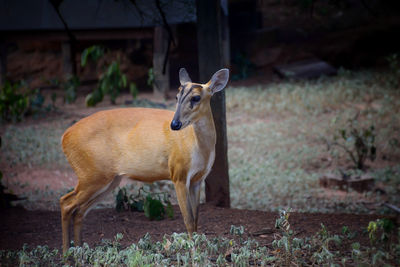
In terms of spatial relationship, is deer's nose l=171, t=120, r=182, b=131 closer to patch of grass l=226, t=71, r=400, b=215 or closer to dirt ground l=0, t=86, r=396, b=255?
dirt ground l=0, t=86, r=396, b=255

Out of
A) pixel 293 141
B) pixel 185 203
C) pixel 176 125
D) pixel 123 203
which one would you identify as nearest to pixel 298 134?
pixel 293 141

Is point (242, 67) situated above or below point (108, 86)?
above

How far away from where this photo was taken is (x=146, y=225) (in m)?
4.93

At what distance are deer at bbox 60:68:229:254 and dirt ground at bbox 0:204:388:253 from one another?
455mm

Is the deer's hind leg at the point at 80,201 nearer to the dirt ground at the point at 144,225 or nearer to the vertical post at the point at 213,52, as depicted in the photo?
the dirt ground at the point at 144,225

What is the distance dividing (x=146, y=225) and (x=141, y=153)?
983 mm

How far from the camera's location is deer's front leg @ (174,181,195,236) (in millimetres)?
4051

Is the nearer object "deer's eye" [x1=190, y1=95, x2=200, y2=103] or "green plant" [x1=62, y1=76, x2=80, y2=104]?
"deer's eye" [x1=190, y1=95, x2=200, y2=103]

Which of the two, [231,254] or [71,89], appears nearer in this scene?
[231,254]

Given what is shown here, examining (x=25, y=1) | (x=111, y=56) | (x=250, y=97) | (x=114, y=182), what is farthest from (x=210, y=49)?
(x=111, y=56)

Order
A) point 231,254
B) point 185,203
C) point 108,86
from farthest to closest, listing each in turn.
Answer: point 108,86
point 185,203
point 231,254

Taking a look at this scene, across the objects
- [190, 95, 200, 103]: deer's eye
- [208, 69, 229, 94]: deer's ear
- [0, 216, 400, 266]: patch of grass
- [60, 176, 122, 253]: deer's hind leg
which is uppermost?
[208, 69, 229, 94]: deer's ear

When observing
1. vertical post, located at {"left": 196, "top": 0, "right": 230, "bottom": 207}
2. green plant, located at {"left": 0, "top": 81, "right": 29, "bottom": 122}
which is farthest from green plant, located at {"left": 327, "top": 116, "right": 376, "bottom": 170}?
green plant, located at {"left": 0, "top": 81, "right": 29, "bottom": 122}

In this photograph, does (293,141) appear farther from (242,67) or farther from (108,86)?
(242,67)
